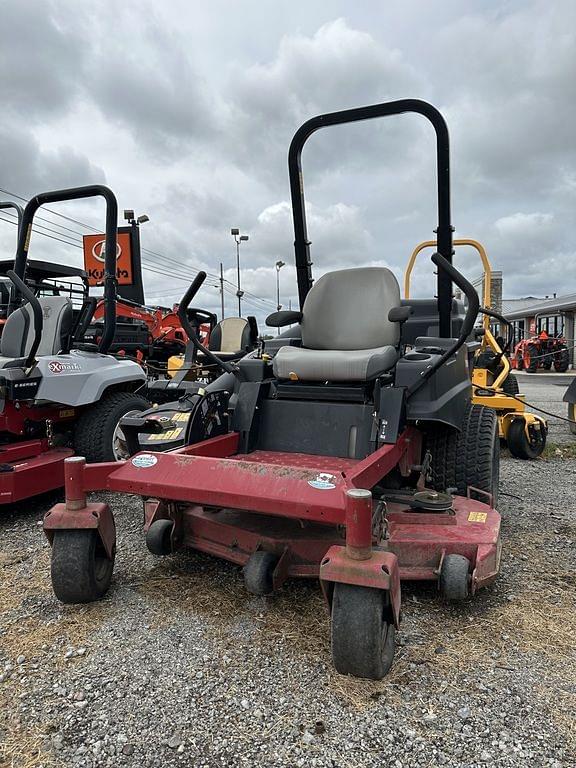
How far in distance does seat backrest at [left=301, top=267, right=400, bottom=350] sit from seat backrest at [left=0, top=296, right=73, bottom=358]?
6.38ft

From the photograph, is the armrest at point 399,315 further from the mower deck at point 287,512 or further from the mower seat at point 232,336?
the mower seat at point 232,336

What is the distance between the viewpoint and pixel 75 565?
235cm

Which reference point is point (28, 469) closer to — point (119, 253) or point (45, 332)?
point (45, 332)

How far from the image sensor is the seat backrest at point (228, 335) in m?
8.64

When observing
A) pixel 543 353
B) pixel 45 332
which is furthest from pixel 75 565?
pixel 543 353

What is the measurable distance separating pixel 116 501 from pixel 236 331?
16.4ft

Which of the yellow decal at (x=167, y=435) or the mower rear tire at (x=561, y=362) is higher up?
the mower rear tire at (x=561, y=362)

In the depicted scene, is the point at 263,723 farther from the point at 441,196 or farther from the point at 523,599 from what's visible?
the point at 441,196

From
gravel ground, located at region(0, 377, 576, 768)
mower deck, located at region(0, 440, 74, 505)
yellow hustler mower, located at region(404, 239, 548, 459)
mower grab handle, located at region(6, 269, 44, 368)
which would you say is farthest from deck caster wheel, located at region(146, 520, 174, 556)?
yellow hustler mower, located at region(404, 239, 548, 459)

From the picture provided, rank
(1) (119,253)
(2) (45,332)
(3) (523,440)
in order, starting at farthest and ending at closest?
(1) (119,253), (3) (523,440), (2) (45,332)

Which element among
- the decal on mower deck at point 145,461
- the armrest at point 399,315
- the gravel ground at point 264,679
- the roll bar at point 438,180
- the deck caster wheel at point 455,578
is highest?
the roll bar at point 438,180

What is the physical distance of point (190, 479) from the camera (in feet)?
7.44

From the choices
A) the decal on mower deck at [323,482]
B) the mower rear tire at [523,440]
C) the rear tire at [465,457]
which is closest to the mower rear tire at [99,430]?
the rear tire at [465,457]

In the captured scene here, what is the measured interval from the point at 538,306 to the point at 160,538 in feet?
105
